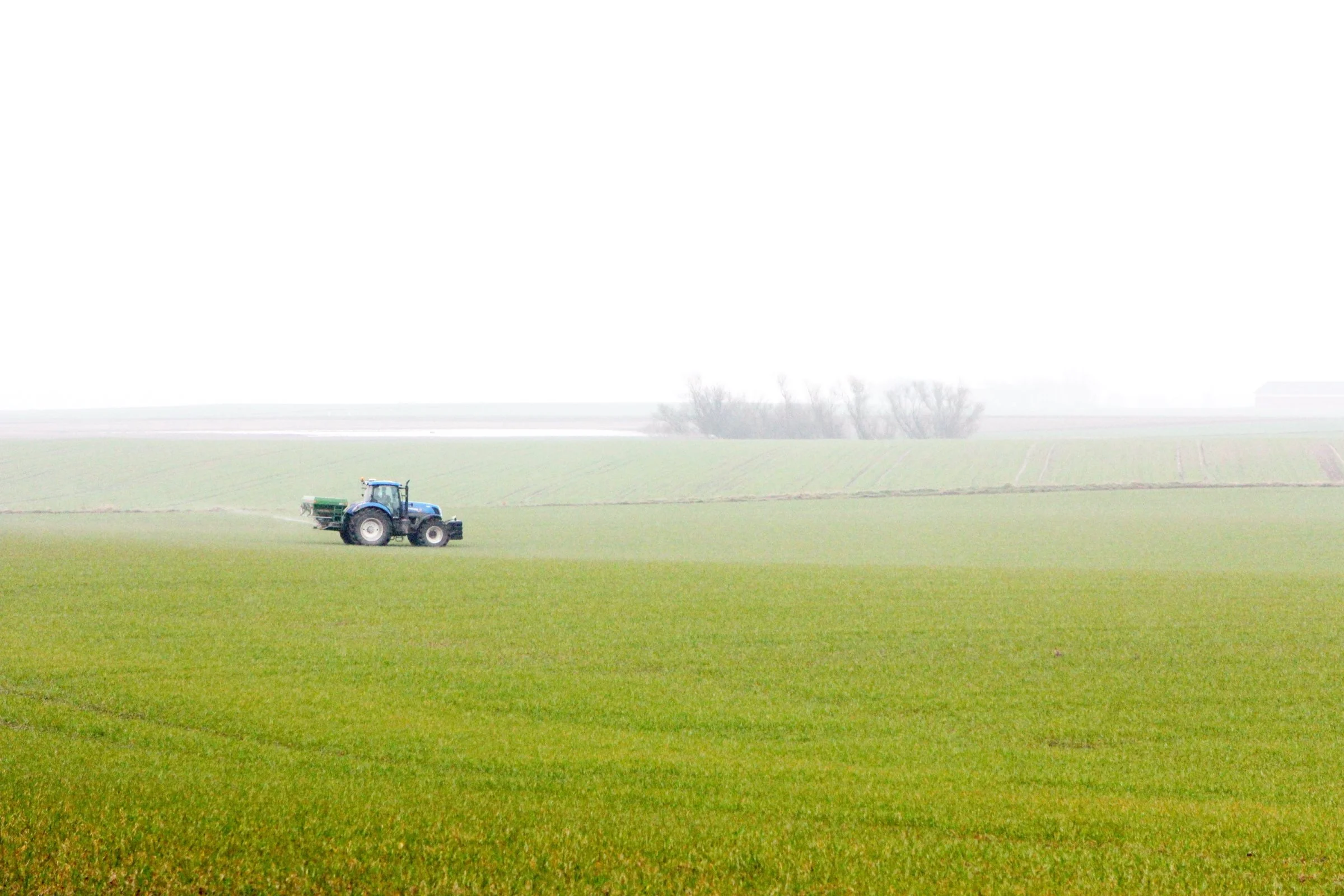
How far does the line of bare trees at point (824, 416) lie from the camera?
117375 mm

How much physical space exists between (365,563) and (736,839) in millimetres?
22148

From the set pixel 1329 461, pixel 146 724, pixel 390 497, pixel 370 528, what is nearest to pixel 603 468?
pixel 390 497

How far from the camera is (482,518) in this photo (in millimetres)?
54656

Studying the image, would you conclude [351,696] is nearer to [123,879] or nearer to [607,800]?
[607,800]

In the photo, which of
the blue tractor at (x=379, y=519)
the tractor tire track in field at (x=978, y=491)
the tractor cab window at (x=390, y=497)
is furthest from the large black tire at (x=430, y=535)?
the tractor tire track in field at (x=978, y=491)

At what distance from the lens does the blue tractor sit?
126 ft

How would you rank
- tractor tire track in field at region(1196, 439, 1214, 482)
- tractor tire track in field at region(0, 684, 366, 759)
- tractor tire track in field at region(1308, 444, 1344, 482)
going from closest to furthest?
1. tractor tire track in field at region(0, 684, 366, 759)
2. tractor tire track in field at region(1196, 439, 1214, 482)
3. tractor tire track in field at region(1308, 444, 1344, 482)

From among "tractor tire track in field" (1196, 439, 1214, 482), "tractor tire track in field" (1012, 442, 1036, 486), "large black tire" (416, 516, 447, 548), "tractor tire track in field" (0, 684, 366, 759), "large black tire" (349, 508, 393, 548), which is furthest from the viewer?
"tractor tire track in field" (1012, 442, 1036, 486)

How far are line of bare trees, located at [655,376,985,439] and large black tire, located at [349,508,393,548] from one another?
8004 cm

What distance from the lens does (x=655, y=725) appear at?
1546 cm

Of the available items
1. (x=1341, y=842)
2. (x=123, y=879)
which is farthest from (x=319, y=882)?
(x=1341, y=842)

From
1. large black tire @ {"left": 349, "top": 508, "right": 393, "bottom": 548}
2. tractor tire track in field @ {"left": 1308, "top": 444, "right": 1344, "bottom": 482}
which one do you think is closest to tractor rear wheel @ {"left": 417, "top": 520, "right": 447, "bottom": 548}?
large black tire @ {"left": 349, "top": 508, "right": 393, "bottom": 548}

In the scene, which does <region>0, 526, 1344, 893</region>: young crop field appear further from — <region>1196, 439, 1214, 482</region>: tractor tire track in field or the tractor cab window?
<region>1196, 439, 1214, 482</region>: tractor tire track in field

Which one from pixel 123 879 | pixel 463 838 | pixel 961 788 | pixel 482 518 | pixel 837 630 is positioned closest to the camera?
pixel 123 879
